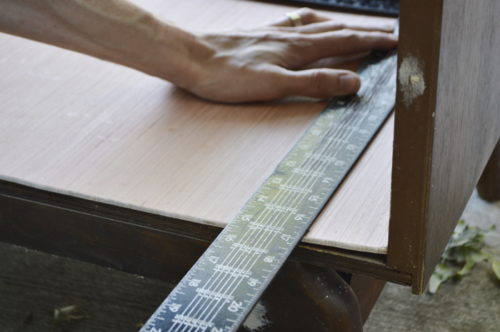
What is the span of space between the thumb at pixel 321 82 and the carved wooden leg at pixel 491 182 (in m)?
0.52

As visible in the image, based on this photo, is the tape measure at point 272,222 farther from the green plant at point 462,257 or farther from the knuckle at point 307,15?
the green plant at point 462,257

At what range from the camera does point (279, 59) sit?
4.58 feet

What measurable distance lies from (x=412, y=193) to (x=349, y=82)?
46cm

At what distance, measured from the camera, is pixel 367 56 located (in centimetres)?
148

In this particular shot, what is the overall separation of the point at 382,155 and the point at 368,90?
20 centimetres

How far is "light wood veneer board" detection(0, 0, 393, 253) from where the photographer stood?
1073 mm

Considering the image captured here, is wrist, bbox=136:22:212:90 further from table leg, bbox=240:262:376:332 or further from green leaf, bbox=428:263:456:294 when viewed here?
green leaf, bbox=428:263:456:294

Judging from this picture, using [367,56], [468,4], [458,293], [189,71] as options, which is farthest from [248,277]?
[458,293]

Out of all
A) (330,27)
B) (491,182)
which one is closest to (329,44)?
(330,27)

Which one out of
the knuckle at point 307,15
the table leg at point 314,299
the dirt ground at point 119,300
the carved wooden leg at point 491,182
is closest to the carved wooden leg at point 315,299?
the table leg at point 314,299

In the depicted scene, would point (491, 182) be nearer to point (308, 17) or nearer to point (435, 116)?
point (308, 17)

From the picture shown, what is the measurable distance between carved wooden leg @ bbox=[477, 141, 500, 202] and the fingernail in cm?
51

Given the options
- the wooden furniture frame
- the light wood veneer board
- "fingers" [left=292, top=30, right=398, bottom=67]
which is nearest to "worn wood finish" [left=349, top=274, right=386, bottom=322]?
the wooden furniture frame

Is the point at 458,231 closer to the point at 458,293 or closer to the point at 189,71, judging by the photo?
the point at 458,293
